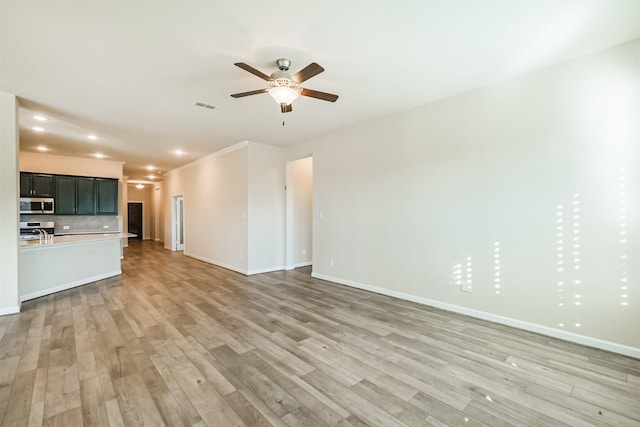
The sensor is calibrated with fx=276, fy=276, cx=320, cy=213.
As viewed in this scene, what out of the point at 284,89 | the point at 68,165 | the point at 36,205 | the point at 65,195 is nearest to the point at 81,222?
the point at 65,195

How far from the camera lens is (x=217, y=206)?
704 centimetres

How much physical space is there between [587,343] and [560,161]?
184 cm

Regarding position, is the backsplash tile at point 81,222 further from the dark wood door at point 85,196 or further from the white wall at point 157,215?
the white wall at point 157,215

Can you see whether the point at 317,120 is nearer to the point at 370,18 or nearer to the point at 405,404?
the point at 370,18

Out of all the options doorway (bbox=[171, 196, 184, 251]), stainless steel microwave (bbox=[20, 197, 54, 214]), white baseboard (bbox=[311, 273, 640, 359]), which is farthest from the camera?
doorway (bbox=[171, 196, 184, 251])

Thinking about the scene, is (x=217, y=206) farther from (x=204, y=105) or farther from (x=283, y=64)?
(x=283, y=64)

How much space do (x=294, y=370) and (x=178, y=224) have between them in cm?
893

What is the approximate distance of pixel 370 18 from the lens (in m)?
2.19

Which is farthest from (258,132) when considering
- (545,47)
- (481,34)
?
(545,47)

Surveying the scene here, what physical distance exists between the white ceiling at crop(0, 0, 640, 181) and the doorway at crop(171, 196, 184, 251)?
18.8ft

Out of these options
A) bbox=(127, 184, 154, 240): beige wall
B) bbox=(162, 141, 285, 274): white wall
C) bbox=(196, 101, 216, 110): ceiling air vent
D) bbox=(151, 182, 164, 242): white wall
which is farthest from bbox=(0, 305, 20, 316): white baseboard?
bbox=(127, 184, 154, 240): beige wall

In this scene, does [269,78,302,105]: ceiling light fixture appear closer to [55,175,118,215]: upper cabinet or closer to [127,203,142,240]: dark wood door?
[55,175,118,215]: upper cabinet

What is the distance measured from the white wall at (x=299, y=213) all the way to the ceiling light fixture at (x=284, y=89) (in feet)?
12.0

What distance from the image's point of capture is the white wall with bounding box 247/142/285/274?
5949 mm
